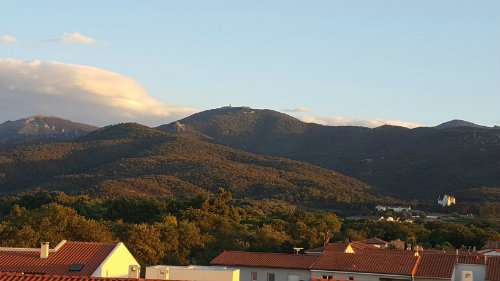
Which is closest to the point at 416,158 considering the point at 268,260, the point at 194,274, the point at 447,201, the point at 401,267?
the point at 447,201

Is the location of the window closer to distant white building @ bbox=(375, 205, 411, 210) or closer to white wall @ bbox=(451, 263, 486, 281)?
white wall @ bbox=(451, 263, 486, 281)

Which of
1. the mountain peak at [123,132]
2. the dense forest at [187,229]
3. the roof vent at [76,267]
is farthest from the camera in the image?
the mountain peak at [123,132]

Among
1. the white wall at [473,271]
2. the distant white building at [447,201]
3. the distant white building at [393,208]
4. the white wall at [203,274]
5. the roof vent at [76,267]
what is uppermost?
the white wall at [203,274]

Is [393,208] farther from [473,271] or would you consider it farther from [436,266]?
[436,266]

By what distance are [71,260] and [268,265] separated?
11571 millimetres

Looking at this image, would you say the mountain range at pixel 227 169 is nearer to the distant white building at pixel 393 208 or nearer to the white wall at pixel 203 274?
the distant white building at pixel 393 208

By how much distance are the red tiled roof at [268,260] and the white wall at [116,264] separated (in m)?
8.63

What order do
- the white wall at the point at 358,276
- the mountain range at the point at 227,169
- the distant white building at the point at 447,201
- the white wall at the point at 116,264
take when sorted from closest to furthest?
the white wall at the point at 116,264 < the white wall at the point at 358,276 < the distant white building at the point at 447,201 < the mountain range at the point at 227,169

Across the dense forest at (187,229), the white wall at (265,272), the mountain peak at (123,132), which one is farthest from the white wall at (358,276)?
the mountain peak at (123,132)

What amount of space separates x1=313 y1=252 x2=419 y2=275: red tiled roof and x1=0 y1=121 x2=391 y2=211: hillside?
246ft

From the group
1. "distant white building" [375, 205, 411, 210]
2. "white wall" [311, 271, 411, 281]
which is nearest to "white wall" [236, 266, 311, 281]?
"white wall" [311, 271, 411, 281]

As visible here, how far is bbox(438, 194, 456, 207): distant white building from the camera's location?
377 ft

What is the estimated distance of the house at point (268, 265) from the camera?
3684 centimetres

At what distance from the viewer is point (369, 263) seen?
111 feet
